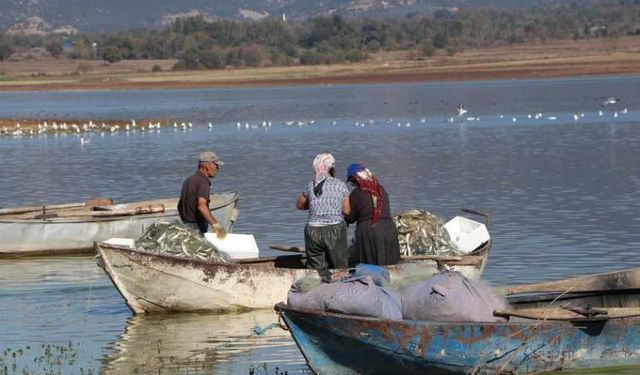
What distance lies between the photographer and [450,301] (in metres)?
12.8

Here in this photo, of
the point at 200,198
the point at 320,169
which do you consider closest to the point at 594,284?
the point at 320,169

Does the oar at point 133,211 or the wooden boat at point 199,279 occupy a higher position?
the wooden boat at point 199,279

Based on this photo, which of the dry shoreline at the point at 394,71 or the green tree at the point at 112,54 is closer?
the dry shoreline at the point at 394,71

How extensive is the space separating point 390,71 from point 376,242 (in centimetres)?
9773

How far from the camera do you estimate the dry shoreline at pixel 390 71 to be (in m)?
107

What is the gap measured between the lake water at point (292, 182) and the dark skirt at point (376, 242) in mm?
1249

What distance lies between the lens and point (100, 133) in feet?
193

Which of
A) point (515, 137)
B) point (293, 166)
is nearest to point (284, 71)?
point (515, 137)

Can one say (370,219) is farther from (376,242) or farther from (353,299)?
(353,299)

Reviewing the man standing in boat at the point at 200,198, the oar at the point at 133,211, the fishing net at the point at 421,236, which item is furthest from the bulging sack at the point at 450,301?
the oar at the point at 133,211

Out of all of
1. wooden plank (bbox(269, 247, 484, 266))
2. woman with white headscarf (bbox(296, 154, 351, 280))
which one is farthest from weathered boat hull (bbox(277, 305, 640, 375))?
wooden plank (bbox(269, 247, 484, 266))

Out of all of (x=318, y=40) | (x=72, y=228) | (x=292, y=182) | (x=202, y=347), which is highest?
(x=202, y=347)

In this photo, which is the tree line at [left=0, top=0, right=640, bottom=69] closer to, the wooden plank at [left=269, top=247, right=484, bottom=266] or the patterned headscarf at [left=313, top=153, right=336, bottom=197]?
the wooden plank at [left=269, top=247, right=484, bottom=266]

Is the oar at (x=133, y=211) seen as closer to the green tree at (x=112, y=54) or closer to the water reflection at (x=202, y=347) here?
the water reflection at (x=202, y=347)
